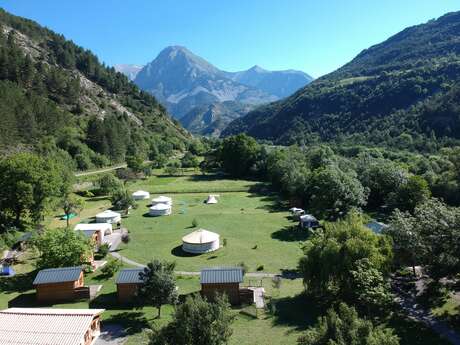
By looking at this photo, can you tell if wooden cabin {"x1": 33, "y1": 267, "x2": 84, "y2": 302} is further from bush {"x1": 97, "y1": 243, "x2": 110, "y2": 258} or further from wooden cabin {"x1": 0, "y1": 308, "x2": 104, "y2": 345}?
bush {"x1": 97, "y1": 243, "x2": 110, "y2": 258}

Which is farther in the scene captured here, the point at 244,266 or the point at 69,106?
the point at 69,106

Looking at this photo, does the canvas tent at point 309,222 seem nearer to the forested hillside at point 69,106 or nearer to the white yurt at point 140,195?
the white yurt at point 140,195

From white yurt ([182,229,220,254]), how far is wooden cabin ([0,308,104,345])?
49.1 feet

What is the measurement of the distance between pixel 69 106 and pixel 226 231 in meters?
81.5

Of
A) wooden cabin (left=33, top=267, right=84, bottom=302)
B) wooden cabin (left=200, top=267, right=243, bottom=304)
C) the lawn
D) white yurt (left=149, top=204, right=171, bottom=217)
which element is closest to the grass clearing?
white yurt (left=149, top=204, right=171, bottom=217)

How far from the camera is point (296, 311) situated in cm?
2247

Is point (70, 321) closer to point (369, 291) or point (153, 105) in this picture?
point (369, 291)

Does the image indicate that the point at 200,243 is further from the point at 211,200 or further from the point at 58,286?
the point at 211,200

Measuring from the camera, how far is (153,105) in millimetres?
152125

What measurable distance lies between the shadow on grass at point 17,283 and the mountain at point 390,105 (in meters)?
97.7

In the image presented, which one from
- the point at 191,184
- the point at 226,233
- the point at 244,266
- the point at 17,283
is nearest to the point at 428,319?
the point at 244,266

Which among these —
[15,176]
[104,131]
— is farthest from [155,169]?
[15,176]

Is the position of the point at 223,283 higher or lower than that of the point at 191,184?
higher

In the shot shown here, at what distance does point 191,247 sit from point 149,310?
11.7 metres
